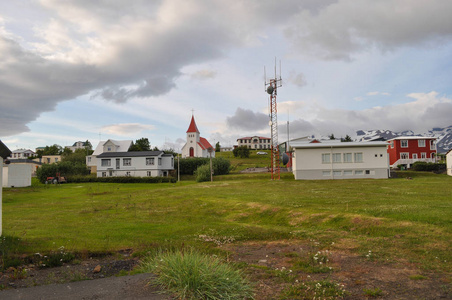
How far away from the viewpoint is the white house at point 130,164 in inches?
2667

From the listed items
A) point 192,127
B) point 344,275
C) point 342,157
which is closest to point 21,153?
point 192,127

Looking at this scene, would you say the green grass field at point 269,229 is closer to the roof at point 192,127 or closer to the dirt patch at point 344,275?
the dirt patch at point 344,275

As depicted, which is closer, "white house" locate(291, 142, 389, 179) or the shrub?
the shrub

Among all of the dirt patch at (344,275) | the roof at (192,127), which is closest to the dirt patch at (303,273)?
the dirt patch at (344,275)

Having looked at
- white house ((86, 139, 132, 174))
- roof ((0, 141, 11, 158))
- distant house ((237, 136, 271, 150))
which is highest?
distant house ((237, 136, 271, 150))

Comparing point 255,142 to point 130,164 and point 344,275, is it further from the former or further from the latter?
point 344,275

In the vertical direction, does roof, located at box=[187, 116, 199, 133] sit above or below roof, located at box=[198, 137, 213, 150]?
above

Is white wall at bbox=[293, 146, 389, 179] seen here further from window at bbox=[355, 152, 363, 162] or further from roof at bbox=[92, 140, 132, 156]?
roof at bbox=[92, 140, 132, 156]

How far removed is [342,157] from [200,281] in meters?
42.8

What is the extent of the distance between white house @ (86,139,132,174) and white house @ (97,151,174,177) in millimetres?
21740

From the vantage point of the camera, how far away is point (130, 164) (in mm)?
68562

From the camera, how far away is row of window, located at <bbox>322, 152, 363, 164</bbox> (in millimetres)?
45000

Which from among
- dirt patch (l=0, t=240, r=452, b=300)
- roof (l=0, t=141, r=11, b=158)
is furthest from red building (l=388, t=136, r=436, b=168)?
roof (l=0, t=141, r=11, b=158)

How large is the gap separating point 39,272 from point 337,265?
7250mm
